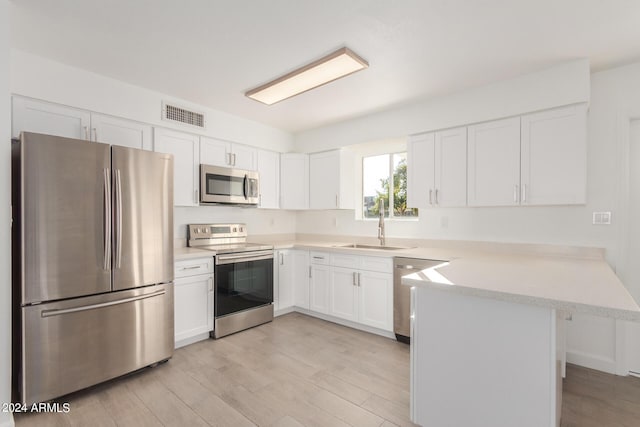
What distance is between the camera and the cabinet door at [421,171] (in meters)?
3.17


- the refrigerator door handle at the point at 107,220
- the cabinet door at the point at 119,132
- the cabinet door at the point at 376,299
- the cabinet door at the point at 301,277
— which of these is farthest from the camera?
the cabinet door at the point at 301,277

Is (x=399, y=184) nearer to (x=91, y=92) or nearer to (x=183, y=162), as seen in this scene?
(x=183, y=162)

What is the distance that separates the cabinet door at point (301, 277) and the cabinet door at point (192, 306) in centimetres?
114

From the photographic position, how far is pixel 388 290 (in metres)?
3.10

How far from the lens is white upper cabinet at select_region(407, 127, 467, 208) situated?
2988 mm

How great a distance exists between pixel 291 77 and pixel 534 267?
92.3 inches

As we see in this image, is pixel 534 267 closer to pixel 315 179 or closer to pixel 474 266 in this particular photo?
pixel 474 266

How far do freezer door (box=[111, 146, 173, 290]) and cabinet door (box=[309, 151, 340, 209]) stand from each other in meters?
2.04

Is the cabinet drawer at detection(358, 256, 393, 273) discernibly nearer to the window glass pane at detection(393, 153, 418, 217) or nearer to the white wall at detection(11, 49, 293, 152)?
the window glass pane at detection(393, 153, 418, 217)

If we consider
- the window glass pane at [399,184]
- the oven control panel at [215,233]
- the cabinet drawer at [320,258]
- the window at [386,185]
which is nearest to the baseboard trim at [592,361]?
the window at [386,185]

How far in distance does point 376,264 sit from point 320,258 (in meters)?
0.77

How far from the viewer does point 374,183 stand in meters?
4.16

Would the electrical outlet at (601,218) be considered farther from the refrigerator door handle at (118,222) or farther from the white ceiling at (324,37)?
the refrigerator door handle at (118,222)

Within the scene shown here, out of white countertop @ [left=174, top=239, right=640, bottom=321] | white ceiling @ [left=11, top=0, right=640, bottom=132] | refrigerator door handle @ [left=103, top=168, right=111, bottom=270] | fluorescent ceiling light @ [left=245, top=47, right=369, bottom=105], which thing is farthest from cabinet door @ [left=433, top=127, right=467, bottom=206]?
refrigerator door handle @ [left=103, top=168, right=111, bottom=270]
